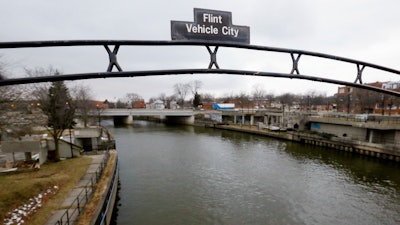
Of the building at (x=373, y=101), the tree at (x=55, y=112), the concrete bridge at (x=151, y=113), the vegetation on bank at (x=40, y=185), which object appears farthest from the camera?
the concrete bridge at (x=151, y=113)

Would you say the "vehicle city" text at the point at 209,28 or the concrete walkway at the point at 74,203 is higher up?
the "vehicle city" text at the point at 209,28

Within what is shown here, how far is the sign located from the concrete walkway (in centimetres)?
718

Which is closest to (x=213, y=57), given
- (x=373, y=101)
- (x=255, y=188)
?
(x=255, y=188)

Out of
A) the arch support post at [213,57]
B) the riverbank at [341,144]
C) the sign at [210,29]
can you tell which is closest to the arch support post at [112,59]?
the sign at [210,29]

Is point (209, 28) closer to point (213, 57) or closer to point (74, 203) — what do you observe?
point (213, 57)

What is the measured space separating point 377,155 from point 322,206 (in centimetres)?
→ 1774

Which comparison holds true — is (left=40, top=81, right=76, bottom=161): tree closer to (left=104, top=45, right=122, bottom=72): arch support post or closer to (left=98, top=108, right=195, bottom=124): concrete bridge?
(left=104, top=45, right=122, bottom=72): arch support post

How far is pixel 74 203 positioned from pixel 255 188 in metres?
11.6

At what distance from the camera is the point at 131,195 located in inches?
578

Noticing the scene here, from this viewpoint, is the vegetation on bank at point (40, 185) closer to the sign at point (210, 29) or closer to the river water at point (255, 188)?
the river water at point (255, 188)

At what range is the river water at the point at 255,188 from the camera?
12328mm

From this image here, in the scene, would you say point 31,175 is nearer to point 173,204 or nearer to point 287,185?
point 173,204

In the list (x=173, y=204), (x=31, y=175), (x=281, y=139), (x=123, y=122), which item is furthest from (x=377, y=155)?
(x=123, y=122)

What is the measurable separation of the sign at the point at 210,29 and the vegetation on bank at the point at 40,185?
355 inches
